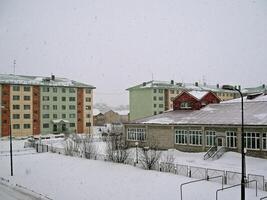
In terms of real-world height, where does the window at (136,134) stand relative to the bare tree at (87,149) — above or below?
above

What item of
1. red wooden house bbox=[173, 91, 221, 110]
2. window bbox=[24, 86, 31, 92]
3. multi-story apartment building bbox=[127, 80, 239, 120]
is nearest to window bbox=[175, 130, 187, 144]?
red wooden house bbox=[173, 91, 221, 110]

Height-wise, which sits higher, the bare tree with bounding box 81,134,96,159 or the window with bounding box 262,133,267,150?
the window with bounding box 262,133,267,150

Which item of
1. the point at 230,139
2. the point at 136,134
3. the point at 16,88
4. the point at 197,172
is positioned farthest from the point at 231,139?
the point at 16,88

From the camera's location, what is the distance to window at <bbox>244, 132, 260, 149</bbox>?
33.9 m

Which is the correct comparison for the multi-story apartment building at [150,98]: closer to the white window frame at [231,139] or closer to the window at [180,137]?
the window at [180,137]

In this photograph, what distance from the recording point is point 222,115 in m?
40.5

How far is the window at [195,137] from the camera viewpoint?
3953cm

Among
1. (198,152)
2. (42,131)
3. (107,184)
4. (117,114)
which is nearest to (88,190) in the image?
(107,184)

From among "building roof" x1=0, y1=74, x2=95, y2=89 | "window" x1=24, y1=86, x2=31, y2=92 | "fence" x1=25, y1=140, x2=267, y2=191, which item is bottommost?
"fence" x1=25, y1=140, x2=267, y2=191

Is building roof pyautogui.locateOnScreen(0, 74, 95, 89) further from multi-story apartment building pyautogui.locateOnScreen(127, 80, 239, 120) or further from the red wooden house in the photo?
the red wooden house

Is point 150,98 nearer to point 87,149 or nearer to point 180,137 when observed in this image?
point 180,137

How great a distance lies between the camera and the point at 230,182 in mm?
23969

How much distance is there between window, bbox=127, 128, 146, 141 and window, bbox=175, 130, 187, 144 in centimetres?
584

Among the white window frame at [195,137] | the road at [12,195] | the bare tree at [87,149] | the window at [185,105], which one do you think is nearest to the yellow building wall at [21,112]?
the bare tree at [87,149]
